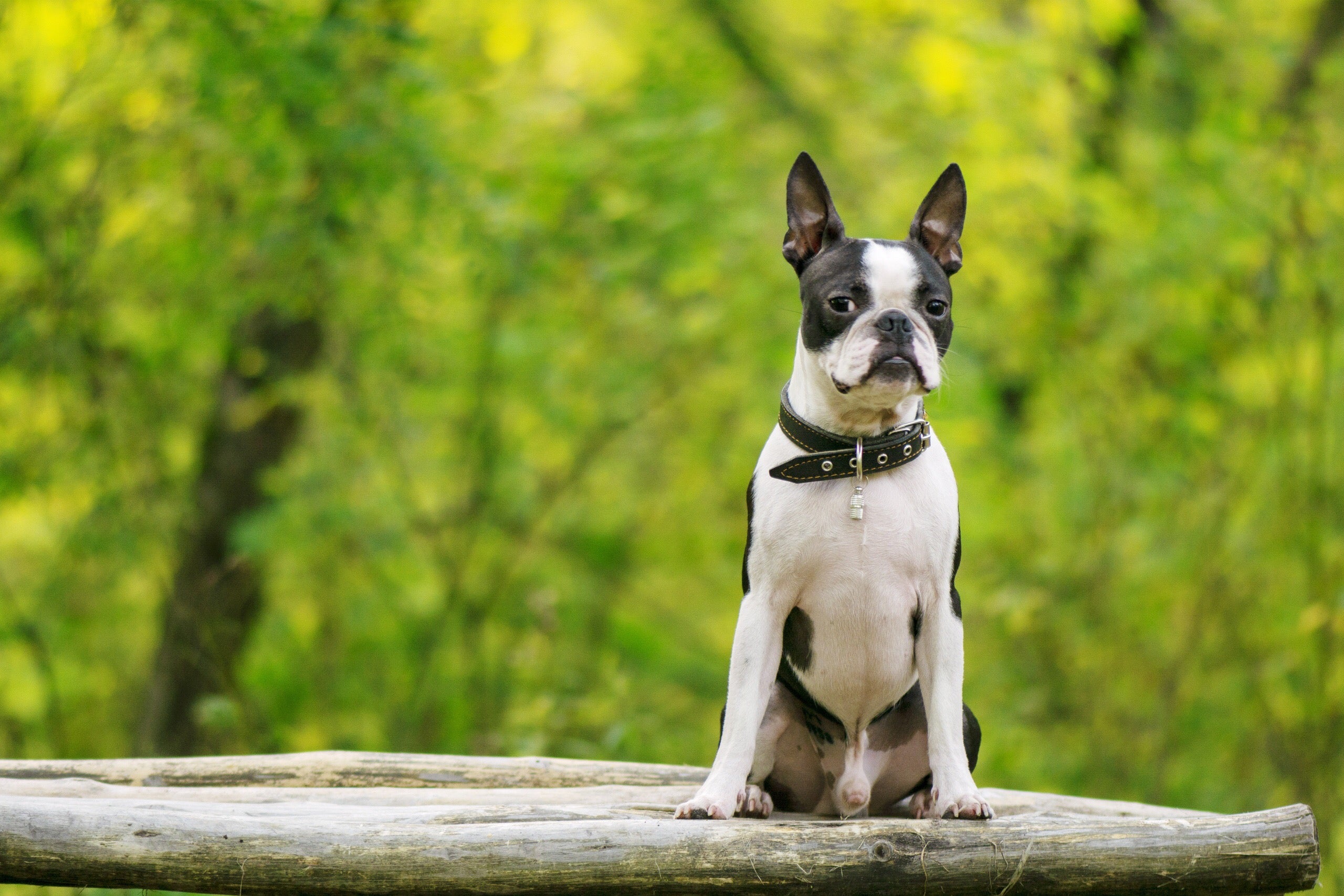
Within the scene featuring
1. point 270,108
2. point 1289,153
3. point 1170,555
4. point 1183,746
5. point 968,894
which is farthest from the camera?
point 1183,746

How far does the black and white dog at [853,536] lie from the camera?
275 cm

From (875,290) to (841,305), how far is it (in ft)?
0.28

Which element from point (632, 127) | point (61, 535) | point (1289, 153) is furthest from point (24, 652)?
point (1289, 153)

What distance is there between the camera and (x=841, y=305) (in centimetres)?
274

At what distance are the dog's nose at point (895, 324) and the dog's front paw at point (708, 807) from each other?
114 centimetres

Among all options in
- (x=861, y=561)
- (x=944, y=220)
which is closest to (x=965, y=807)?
(x=861, y=561)

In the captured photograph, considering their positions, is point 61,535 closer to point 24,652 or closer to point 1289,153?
point 24,652

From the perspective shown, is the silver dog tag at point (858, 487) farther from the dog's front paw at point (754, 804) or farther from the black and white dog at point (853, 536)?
the dog's front paw at point (754, 804)

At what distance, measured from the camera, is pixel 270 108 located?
17.9 ft

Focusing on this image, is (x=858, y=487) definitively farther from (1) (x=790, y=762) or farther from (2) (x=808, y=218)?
(1) (x=790, y=762)

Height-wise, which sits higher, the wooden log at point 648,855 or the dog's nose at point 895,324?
the dog's nose at point 895,324

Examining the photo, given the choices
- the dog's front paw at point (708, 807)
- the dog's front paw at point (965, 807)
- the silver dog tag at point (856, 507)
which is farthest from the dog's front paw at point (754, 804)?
the silver dog tag at point (856, 507)

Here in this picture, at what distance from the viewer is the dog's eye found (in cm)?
273

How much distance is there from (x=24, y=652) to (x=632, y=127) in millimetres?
4474
